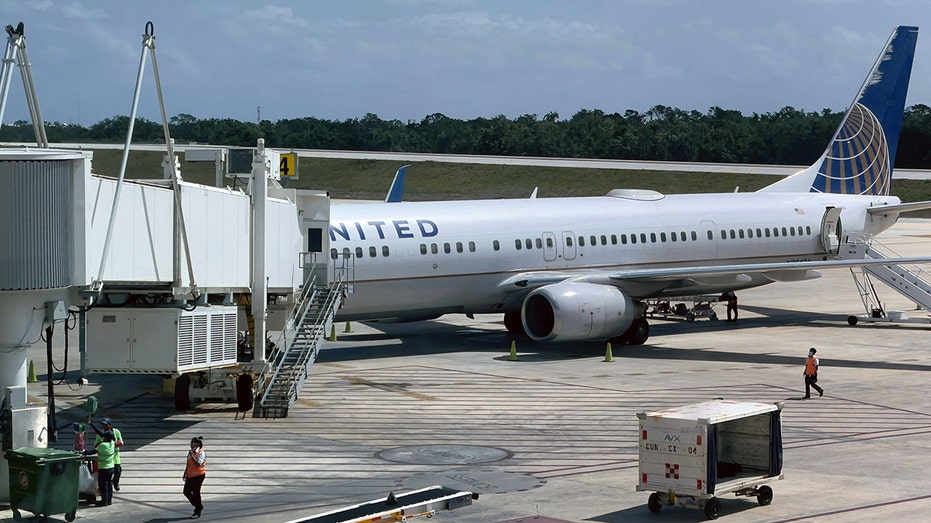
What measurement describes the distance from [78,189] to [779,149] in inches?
5171

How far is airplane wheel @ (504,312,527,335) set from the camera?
1585 inches

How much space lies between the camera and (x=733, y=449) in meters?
21.0

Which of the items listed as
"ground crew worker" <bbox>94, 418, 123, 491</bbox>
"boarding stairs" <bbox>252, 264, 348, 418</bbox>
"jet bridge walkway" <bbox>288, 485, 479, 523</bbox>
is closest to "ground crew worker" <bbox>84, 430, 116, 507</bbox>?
"ground crew worker" <bbox>94, 418, 123, 491</bbox>

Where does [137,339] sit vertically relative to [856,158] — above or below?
below

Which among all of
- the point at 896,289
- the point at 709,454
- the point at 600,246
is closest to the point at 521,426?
the point at 709,454

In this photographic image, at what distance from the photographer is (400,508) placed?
53.3 feet

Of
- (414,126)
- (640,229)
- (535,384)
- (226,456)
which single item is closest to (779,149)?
(414,126)

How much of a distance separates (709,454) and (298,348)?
42.0ft

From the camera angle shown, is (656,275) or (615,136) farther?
(615,136)

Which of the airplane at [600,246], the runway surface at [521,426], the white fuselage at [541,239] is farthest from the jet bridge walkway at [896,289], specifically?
the white fuselage at [541,239]

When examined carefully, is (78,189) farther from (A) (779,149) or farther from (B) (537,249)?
(A) (779,149)

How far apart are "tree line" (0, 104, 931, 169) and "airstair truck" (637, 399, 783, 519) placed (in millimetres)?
104440

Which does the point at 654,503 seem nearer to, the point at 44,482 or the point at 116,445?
the point at 116,445

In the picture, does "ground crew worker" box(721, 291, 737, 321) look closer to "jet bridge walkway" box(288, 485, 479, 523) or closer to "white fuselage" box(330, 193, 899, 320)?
"white fuselage" box(330, 193, 899, 320)
